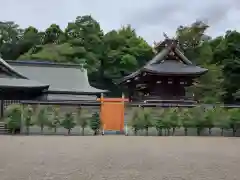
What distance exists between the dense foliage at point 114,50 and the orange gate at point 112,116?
18.9 m

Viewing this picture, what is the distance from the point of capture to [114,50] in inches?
1993

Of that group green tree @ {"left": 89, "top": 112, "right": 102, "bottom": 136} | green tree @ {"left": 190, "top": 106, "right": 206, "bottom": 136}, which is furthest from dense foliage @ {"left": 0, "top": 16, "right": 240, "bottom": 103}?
green tree @ {"left": 89, "top": 112, "right": 102, "bottom": 136}

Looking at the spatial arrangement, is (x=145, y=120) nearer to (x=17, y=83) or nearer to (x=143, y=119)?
(x=143, y=119)

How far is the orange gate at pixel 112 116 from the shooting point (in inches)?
776

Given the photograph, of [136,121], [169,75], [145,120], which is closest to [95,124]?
[136,121]

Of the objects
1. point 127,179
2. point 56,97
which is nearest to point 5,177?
point 127,179

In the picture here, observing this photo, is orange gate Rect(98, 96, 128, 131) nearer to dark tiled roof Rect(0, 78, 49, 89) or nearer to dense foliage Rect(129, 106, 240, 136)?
dense foliage Rect(129, 106, 240, 136)

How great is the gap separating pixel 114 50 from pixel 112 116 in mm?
31587

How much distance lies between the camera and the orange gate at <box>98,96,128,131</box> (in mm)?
19703

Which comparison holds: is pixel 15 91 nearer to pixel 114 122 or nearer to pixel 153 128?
pixel 114 122

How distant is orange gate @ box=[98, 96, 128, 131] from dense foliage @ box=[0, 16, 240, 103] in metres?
18.9

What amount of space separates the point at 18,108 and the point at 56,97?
10196 mm

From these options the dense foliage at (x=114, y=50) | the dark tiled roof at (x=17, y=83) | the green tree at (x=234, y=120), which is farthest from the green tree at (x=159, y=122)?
the dense foliage at (x=114, y=50)

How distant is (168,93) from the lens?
Answer: 31359 mm
